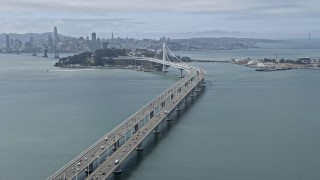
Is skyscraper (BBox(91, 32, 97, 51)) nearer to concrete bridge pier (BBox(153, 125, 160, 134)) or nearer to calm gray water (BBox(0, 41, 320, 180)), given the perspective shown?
calm gray water (BBox(0, 41, 320, 180))

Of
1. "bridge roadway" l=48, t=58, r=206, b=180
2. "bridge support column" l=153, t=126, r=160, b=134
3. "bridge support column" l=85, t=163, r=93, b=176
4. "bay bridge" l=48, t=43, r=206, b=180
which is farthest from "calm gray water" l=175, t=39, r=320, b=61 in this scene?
"bridge support column" l=85, t=163, r=93, b=176

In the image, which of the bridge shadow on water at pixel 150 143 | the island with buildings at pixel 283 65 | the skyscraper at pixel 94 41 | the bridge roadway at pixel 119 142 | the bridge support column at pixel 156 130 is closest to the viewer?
the bridge roadway at pixel 119 142

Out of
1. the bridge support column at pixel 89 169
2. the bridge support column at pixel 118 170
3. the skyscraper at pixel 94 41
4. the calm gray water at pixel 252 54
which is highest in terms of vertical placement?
the skyscraper at pixel 94 41

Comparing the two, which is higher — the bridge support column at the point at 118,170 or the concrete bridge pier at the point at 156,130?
the concrete bridge pier at the point at 156,130

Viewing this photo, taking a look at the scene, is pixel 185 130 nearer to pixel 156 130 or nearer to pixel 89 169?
pixel 156 130

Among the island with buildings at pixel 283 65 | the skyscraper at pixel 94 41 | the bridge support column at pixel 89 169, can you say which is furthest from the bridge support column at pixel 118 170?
the skyscraper at pixel 94 41

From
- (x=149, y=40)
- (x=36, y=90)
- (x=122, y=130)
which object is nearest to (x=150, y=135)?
(x=122, y=130)

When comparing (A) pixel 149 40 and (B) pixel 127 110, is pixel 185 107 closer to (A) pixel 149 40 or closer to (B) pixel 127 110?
(B) pixel 127 110

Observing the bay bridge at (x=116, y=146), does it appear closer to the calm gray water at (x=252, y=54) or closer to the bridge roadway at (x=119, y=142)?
the bridge roadway at (x=119, y=142)
